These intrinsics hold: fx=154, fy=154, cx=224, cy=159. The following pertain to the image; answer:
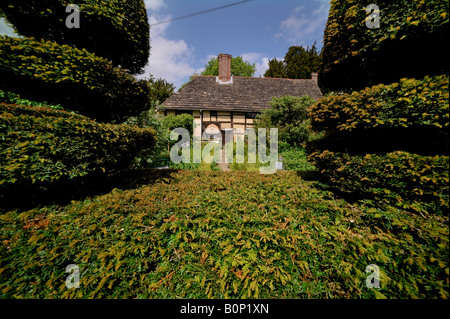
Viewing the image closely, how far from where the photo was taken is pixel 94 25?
348 centimetres

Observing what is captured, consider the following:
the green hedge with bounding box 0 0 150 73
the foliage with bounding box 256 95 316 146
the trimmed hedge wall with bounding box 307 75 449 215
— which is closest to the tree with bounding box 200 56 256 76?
the foliage with bounding box 256 95 316 146

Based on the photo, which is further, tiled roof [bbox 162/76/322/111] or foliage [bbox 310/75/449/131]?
tiled roof [bbox 162/76/322/111]

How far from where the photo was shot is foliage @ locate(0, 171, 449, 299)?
172cm

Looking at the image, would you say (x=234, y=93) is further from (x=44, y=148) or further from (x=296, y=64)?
(x=296, y=64)

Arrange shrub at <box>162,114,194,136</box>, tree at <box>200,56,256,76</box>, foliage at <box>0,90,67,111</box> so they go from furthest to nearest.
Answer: tree at <box>200,56,256,76</box> → shrub at <box>162,114,194,136</box> → foliage at <box>0,90,67,111</box>

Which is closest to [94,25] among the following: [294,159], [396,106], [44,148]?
[44,148]

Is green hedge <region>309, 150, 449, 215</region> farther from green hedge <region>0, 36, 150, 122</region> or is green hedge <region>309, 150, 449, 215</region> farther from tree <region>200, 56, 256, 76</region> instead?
tree <region>200, 56, 256, 76</region>

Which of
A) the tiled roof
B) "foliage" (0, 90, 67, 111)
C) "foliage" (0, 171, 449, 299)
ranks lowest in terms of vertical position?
"foliage" (0, 171, 449, 299)

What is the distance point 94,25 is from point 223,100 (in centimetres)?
1221

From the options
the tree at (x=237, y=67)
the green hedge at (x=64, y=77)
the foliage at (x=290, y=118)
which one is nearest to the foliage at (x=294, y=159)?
the foliage at (x=290, y=118)

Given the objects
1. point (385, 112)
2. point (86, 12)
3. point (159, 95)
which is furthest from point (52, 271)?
point (159, 95)

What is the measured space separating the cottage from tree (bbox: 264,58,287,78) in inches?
498

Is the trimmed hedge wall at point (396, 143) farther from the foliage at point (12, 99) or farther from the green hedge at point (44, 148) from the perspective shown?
the foliage at point (12, 99)

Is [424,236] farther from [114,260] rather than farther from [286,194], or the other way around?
[114,260]
